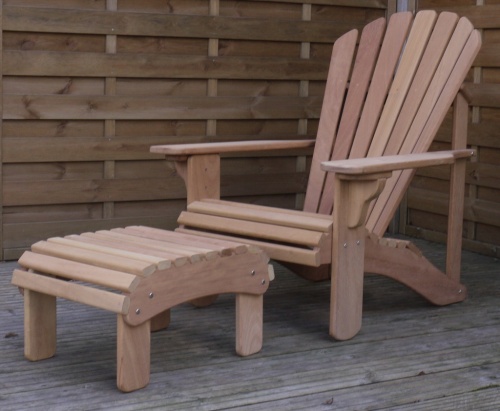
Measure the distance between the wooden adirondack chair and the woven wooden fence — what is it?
895 mm

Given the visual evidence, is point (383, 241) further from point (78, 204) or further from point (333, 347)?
point (78, 204)

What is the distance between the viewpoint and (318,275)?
3.75 metres

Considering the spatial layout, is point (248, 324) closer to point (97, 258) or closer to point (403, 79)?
point (97, 258)

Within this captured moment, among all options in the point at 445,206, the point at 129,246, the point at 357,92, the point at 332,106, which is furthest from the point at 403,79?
the point at 129,246

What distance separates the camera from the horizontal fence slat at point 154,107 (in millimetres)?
4461

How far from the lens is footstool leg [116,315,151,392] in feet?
8.96

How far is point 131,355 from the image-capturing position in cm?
276

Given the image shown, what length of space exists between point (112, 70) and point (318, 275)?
1549 mm

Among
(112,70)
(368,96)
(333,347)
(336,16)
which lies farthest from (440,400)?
(336,16)

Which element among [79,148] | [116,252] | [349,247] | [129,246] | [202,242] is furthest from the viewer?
[79,148]

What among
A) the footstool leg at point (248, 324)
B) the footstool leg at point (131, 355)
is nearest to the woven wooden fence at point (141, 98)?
the footstool leg at point (248, 324)

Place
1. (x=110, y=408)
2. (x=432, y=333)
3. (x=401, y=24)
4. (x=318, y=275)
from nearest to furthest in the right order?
(x=110, y=408) → (x=432, y=333) → (x=318, y=275) → (x=401, y=24)

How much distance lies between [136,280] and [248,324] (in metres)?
0.55

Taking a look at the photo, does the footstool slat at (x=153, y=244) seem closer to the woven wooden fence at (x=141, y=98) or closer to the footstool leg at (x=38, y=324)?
the footstool leg at (x=38, y=324)
